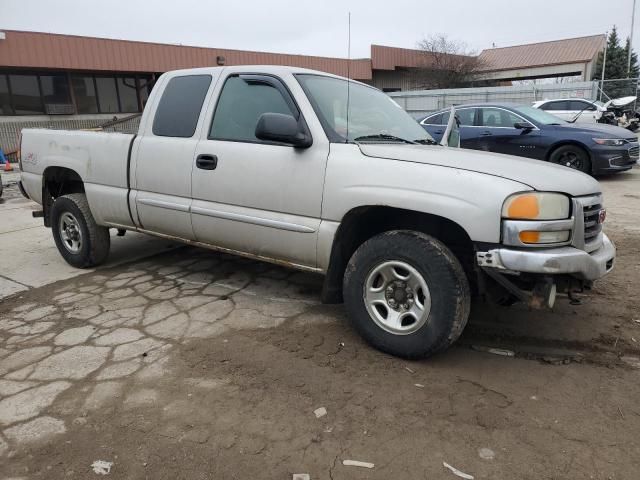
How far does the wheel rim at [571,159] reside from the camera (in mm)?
9445

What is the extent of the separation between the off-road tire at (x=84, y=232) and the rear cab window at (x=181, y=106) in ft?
4.19

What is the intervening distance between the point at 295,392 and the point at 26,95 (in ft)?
66.2

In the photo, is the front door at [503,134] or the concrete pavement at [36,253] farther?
the front door at [503,134]

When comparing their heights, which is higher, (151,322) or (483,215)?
(483,215)

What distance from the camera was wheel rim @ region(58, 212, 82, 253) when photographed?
16.6 feet

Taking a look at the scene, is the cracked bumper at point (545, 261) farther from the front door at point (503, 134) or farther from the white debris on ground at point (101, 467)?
the front door at point (503, 134)

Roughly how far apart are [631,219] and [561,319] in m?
4.00

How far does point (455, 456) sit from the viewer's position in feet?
7.36

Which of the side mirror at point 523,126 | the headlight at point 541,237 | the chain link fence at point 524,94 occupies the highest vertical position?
the chain link fence at point 524,94

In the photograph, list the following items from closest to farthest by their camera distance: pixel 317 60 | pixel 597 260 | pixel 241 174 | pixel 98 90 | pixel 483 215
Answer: pixel 483 215, pixel 597 260, pixel 241 174, pixel 98 90, pixel 317 60

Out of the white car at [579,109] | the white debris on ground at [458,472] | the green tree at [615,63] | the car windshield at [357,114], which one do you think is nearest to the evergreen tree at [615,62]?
the green tree at [615,63]

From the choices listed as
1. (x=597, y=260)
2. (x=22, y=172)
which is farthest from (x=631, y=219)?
(x=22, y=172)

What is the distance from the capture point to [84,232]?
4871 mm

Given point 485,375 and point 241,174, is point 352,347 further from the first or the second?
point 241,174
